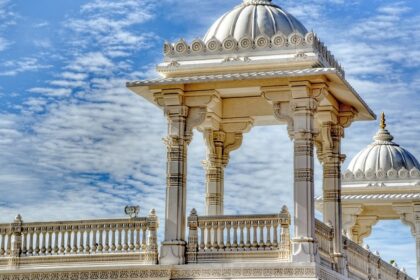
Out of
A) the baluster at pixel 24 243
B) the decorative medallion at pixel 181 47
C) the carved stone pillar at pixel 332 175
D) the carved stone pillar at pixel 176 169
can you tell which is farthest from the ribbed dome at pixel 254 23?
the baluster at pixel 24 243

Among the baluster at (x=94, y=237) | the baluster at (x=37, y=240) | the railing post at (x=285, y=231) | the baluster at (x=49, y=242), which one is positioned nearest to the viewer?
the railing post at (x=285, y=231)

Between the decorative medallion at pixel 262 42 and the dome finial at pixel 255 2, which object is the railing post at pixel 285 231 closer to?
the decorative medallion at pixel 262 42

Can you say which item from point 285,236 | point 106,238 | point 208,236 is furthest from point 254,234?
point 106,238

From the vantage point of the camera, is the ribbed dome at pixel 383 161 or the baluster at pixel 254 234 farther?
the ribbed dome at pixel 383 161

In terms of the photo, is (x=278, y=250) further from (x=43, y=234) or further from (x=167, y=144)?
(x=43, y=234)

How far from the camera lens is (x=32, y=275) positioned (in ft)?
74.1

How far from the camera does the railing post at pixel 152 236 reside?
862 inches

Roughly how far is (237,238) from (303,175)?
72.0 inches

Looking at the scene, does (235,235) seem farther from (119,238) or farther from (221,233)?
(119,238)

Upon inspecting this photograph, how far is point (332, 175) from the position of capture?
79.1 ft

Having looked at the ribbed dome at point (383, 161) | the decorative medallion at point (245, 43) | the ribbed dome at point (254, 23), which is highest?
the ribbed dome at point (254, 23)

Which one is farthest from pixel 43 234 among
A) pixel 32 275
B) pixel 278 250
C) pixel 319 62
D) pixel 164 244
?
pixel 319 62

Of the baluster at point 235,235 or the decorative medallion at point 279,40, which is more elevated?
the decorative medallion at point 279,40

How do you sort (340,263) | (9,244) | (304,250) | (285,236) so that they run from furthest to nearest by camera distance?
1. (340,263)
2. (9,244)
3. (285,236)
4. (304,250)
